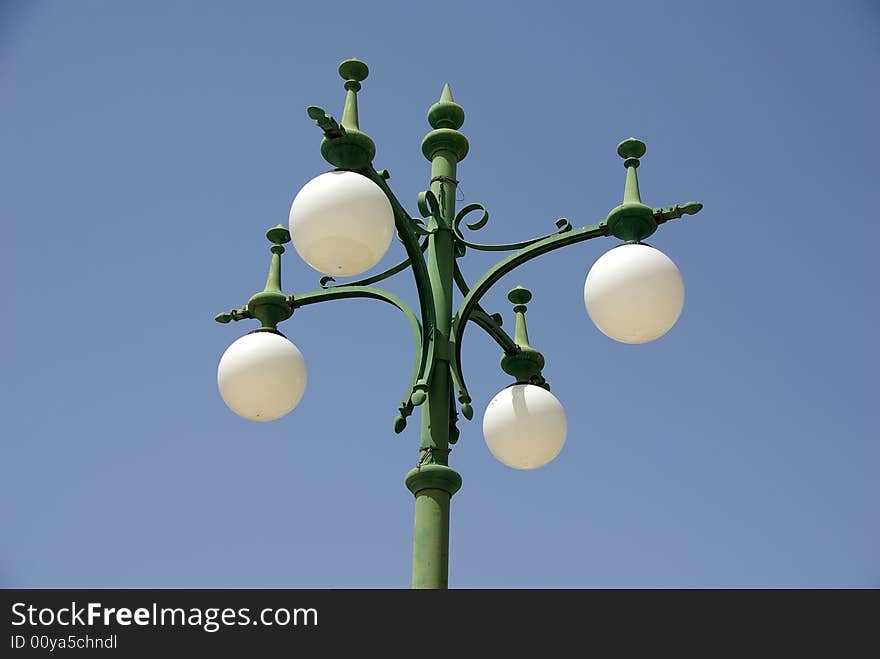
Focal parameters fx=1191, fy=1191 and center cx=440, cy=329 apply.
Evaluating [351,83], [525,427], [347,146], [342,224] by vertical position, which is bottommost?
[525,427]

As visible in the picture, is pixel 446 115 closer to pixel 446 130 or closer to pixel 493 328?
pixel 446 130

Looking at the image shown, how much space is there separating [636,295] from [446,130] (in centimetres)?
164

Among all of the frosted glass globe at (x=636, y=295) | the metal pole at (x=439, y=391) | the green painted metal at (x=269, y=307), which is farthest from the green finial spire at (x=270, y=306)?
the frosted glass globe at (x=636, y=295)

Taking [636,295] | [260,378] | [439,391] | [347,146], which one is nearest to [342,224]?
[347,146]

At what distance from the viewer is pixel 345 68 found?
606 centimetres

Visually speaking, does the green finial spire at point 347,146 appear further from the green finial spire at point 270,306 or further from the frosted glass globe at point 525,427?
the frosted glass globe at point 525,427

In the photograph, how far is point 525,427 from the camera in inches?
249

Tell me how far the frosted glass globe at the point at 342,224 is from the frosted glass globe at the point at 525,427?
1382 mm

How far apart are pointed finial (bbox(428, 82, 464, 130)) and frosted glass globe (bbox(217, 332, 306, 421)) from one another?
1529 mm

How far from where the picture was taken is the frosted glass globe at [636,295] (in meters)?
5.51
